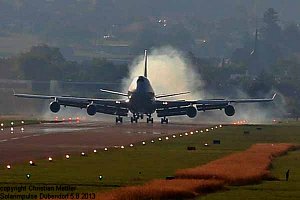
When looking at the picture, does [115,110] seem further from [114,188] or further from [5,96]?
[114,188]

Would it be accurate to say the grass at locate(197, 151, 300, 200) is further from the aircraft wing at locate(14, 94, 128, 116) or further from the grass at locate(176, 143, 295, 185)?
the aircraft wing at locate(14, 94, 128, 116)

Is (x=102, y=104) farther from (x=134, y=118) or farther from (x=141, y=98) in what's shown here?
(x=141, y=98)

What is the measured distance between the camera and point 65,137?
73.9 m

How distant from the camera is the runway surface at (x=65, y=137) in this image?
5833 cm

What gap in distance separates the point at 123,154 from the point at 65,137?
15.6 meters

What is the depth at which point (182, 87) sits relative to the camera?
13462cm

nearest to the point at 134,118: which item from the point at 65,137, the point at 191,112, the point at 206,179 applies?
the point at 191,112

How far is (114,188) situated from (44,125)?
52.2 m

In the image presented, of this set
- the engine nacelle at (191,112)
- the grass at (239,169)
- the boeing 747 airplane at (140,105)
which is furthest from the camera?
the engine nacelle at (191,112)

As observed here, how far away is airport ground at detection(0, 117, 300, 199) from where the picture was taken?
42.8 meters

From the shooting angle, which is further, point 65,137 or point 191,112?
point 191,112

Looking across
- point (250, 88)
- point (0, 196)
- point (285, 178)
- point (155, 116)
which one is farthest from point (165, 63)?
point (0, 196)

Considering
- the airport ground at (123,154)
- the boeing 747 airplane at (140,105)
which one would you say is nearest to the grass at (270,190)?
the airport ground at (123,154)

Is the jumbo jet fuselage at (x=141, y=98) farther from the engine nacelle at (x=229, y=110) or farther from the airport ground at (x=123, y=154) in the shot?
the airport ground at (x=123, y=154)
